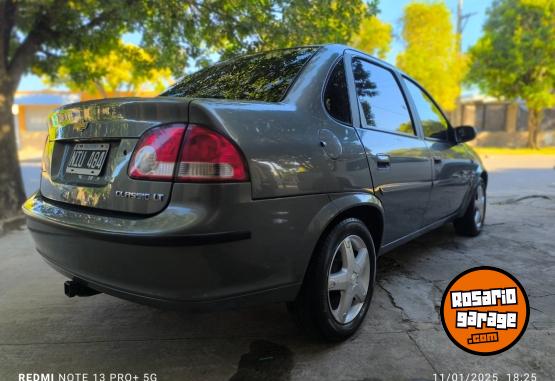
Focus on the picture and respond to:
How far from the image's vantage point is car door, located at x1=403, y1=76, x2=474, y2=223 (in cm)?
355

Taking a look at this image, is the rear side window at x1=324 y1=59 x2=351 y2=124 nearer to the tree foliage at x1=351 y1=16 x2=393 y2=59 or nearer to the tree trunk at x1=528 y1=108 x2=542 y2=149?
the tree foliage at x1=351 y1=16 x2=393 y2=59

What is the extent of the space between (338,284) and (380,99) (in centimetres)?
137

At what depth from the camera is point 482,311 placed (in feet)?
7.15

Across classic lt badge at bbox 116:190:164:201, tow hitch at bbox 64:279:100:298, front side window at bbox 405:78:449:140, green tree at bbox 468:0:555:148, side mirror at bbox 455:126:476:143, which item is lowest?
tow hitch at bbox 64:279:100:298

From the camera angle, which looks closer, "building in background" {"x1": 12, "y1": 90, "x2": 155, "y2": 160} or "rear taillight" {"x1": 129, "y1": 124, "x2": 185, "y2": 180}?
"rear taillight" {"x1": 129, "y1": 124, "x2": 185, "y2": 180}

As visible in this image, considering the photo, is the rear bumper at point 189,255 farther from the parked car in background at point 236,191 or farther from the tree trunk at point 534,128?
the tree trunk at point 534,128

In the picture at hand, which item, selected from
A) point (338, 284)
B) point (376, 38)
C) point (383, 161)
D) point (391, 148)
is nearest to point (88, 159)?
point (338, 284)

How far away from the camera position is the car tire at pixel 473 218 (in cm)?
459

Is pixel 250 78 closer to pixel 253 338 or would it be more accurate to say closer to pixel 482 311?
pixel 253 338

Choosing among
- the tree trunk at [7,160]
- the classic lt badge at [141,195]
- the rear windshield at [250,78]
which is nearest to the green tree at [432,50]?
the tree trunk at [7,160]

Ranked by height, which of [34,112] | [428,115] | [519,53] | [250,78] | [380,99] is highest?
[519,53]

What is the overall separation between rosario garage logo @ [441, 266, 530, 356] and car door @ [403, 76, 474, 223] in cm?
128

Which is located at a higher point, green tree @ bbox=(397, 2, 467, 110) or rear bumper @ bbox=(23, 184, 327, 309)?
green tree @ bbox=(397, 2, 467, 110)

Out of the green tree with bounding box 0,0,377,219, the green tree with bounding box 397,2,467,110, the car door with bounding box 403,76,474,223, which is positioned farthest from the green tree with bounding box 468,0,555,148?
the car door with bounding box 403,76,474,223
